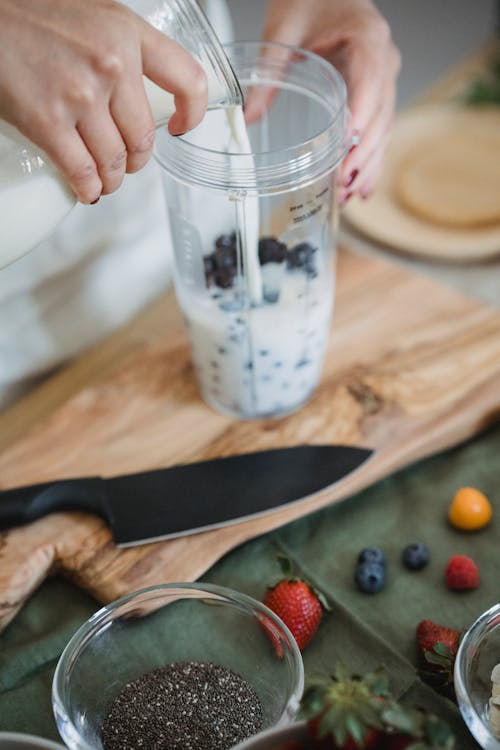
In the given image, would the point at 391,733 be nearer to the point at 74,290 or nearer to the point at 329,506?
the point at 329,506

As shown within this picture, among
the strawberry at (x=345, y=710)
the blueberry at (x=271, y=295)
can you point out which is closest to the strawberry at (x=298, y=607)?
the strawberry at (x=345, y=710)

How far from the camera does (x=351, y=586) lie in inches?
37.9

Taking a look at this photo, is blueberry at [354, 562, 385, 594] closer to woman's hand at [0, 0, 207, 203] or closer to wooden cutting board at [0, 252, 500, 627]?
wooden cutting board at [0, 252, 500, 627]

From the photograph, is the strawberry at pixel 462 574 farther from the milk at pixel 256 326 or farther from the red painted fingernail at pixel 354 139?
the red painted fingernail at pixel 354 139

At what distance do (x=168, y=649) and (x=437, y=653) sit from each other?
27cm

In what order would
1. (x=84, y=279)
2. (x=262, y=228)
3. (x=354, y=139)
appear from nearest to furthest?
(x=354, y=139)
(x=262, y=228)
(x=84, y=279)

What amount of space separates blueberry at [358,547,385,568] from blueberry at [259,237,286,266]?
347 mm

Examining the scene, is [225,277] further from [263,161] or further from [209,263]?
[263,161]

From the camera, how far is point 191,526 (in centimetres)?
97

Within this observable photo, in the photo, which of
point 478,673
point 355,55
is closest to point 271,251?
point 355,55

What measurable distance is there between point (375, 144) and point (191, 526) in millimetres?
516

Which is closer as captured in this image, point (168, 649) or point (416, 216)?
point (168, 649)

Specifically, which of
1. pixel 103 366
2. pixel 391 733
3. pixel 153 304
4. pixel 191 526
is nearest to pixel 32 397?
pixel 103 366

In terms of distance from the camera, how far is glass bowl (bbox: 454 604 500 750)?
0.73 metres
